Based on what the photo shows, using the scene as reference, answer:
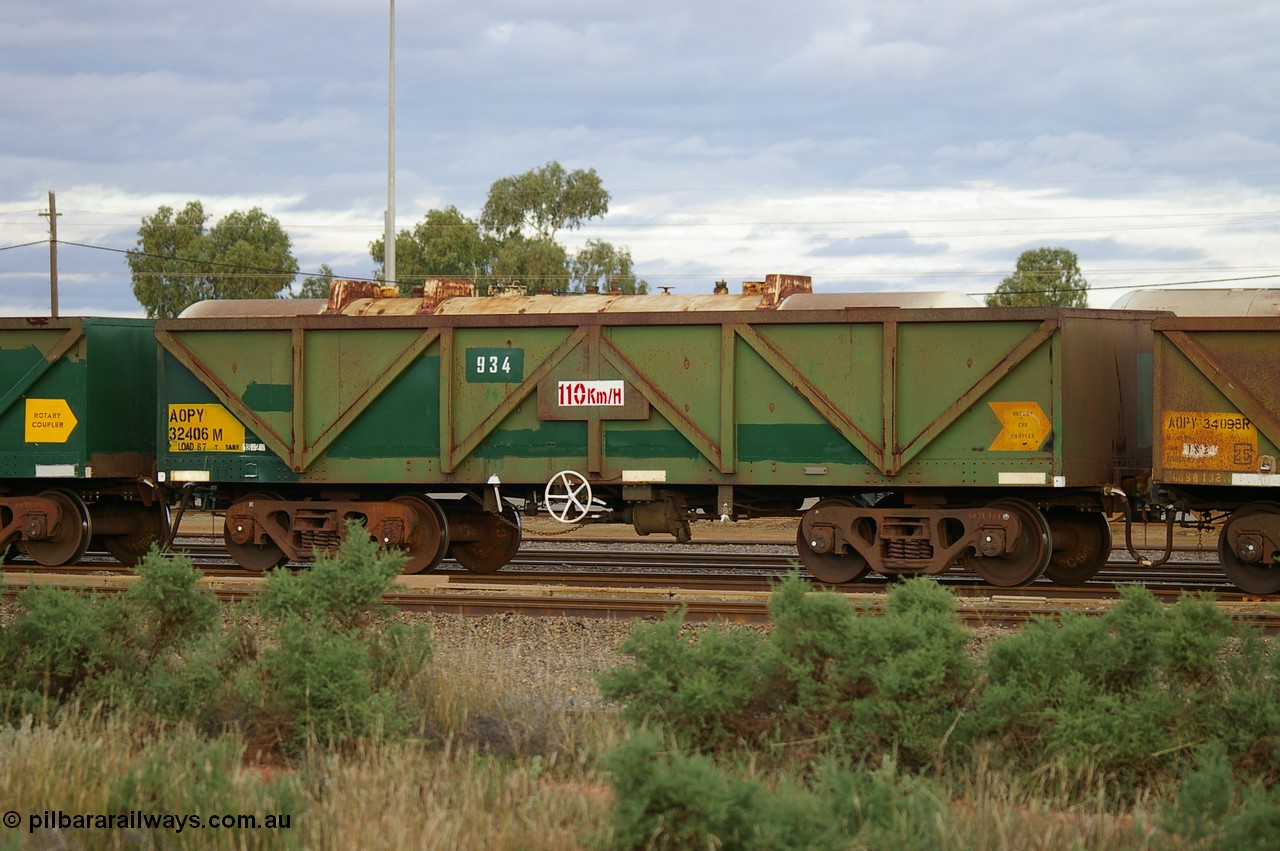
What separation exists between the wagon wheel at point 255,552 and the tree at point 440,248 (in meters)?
44.0

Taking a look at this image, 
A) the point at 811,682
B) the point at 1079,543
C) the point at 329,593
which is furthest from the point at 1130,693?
the point at 1079,543

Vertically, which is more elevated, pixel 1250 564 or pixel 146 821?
pixel 1250 564

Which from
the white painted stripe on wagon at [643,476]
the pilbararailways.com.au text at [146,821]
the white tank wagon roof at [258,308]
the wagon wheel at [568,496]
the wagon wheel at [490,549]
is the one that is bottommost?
the pilbararailways.com.au text at [146,821]

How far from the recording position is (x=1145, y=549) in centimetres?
1609

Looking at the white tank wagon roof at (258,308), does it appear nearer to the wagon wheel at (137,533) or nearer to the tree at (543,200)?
the wagon wheel at (137,533)

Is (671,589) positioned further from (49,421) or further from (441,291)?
(49,421)

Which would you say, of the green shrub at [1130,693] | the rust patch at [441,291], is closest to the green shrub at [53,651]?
the green shrub at [1130,693]

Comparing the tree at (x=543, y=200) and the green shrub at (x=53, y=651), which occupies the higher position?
the tree at (x=543, y=200)

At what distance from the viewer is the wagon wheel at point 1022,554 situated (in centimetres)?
1180

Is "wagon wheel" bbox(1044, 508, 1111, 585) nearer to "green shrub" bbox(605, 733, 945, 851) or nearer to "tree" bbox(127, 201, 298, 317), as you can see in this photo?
"green shrub" bbox(605, 733, 945, 851)

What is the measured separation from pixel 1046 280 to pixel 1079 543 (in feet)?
150

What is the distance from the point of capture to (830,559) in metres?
12.4

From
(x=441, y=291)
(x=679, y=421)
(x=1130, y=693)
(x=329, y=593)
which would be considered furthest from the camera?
(x=441, y=291)

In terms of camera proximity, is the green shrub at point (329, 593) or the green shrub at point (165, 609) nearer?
the green shrub at point (329, 593)
